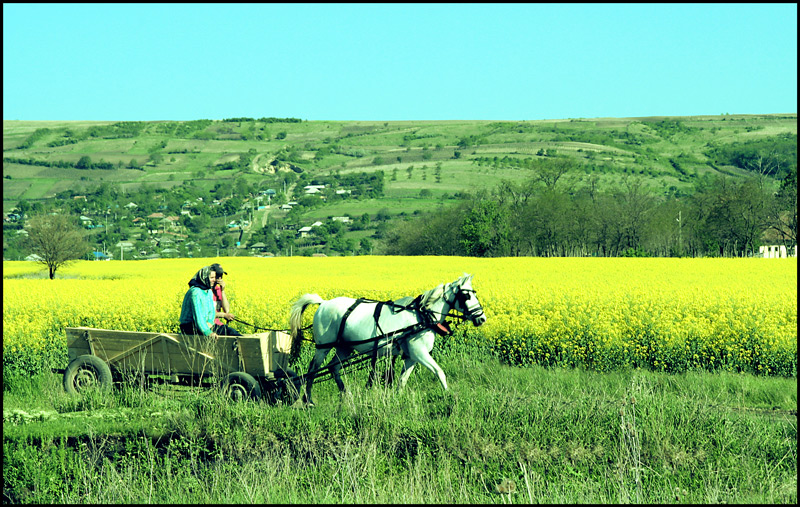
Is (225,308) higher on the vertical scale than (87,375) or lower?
higher

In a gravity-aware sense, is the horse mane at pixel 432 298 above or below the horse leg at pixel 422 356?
above

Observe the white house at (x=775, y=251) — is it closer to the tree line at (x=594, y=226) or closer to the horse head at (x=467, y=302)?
the tree line at (x=594, y=226)

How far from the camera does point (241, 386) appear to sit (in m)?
8.86

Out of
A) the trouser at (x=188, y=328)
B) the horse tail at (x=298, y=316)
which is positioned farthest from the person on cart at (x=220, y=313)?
the horse tail at (x=298, y=316)

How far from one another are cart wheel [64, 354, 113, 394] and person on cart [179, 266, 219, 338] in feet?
4.13

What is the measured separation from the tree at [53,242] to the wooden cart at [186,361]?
39.2 m

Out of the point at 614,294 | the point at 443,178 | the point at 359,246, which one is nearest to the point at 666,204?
the point at 359,246

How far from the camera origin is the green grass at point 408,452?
19.5 feet

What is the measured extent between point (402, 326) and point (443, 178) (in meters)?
176

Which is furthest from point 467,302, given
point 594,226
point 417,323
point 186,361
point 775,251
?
point 775,251

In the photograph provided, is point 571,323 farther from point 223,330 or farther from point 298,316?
point 223,330

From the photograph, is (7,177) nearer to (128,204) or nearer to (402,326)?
(128,204)

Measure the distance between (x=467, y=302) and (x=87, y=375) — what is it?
5490 mm

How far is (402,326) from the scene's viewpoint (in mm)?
9188
